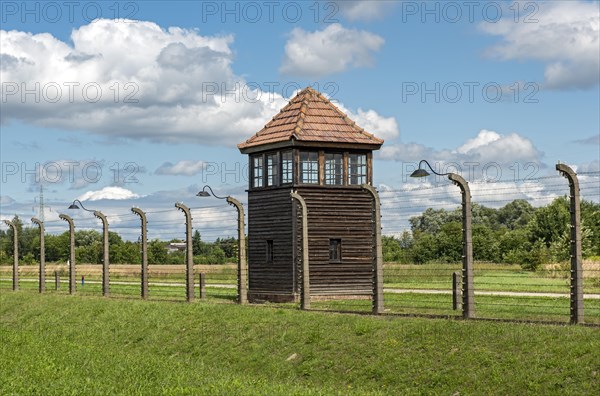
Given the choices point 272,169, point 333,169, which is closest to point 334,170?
point 333,169

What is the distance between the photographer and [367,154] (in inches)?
1347

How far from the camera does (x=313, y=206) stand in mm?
33062

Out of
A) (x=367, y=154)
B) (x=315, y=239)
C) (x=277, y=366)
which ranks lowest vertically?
(x=277, y=366)

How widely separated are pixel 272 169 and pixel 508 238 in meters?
28.0

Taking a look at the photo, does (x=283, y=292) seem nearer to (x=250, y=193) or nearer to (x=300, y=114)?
(x=250, y=193)

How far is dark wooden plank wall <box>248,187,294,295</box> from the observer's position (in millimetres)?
33344

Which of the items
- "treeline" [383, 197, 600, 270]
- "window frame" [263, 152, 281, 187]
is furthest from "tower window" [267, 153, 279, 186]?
"treeline" [383, 197, 600, 270]

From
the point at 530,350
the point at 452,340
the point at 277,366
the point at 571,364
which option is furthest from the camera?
the point at 277,366

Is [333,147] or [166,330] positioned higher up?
[333,147]

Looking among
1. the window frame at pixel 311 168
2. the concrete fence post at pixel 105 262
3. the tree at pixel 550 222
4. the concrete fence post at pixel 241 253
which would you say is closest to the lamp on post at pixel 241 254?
the concrete fence post at pixel 241 253

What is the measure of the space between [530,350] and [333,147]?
17.7m

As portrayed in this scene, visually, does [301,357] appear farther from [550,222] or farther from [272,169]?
[550,222]

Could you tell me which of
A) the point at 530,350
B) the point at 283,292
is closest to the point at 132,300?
the point at 283,292

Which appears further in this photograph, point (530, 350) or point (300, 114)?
point (300, 114)
